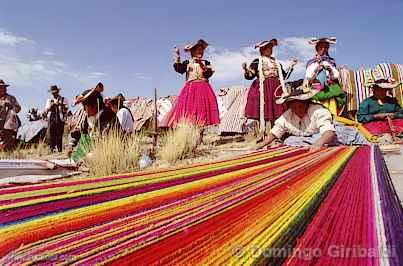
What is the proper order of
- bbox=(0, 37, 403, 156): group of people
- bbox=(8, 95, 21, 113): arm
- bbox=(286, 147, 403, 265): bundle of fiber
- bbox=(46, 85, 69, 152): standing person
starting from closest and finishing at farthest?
bbox=(286, 147, 403, 265): bundle of fiber < bbox=(0, 37, 403, 156): group of people < bbox=(8, 95, 21, 113): arm < bbox=(46, 85, 69, 152): standing person

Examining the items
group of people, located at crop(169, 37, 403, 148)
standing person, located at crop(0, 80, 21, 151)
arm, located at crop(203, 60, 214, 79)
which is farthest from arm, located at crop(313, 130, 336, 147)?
standing person, located at crop(0, 80, 21, 151)

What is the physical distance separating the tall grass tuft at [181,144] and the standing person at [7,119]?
11.0 feet

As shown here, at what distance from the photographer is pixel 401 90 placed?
704cm

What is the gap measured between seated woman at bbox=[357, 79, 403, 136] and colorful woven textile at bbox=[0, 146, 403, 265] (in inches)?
132

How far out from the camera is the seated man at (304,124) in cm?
396

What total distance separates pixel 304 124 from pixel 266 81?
2154mm

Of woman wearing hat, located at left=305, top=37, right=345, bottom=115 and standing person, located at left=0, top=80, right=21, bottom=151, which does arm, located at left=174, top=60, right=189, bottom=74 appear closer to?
woman wearing hat, located at left=305, top=37, right=345, bottom=115

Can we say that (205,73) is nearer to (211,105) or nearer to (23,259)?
(211,105)

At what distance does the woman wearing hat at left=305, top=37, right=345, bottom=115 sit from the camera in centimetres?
595

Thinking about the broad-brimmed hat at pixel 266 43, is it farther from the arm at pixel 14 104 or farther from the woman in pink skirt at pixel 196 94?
the arm at pixel 14 104

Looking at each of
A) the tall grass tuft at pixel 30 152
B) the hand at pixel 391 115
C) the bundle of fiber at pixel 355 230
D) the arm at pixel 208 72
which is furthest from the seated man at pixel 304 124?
the tall grass tuft at pixel 30 152

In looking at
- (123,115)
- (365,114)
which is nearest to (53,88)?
(123,115)

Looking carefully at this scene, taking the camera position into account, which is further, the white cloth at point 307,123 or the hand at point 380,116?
the hand at point 380,116

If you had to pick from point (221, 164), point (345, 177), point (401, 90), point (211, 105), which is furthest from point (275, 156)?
point (401, 90)
